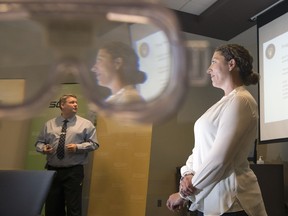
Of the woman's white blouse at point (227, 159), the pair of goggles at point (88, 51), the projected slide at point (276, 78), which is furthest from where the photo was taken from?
the projected slide at point (276, 78)

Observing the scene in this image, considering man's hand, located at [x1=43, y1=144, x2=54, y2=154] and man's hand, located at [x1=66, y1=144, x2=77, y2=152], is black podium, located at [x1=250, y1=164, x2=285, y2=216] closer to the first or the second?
man's hand, located at [x1=66, y1=144, x2=77, y2=152]

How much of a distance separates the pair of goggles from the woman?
0.65 m

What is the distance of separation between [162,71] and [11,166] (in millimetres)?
3210

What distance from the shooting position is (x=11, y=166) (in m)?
3.23

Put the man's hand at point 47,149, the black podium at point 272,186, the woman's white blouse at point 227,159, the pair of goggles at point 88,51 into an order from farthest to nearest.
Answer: the man's hand at point 47,149 < the black podium at point 272,186 < the woman's white blouse at point 227,159 < the pair of goggles at point 88,51

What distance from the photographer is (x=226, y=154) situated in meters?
0.95

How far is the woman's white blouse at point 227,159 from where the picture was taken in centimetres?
96

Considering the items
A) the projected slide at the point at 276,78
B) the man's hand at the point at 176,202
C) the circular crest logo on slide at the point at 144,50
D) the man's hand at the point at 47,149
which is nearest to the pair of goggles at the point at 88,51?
the circular crest logo on slide at the point at 144,50

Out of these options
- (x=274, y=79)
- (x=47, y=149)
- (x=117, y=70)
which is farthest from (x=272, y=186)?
(x=117, y=70)

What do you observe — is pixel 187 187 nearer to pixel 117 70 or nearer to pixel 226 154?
pixel 226 154

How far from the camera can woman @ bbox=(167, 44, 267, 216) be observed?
0.97 m

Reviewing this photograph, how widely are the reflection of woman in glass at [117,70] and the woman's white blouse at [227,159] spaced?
2.16ft

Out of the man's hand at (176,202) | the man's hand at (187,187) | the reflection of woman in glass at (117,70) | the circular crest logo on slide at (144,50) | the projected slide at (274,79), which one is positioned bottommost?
the man's hand at (176,202)

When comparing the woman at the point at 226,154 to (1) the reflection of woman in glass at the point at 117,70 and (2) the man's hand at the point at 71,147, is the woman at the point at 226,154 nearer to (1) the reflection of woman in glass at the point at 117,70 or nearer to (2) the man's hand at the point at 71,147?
(1) the reflection of woman in glass at the point at 117,70
